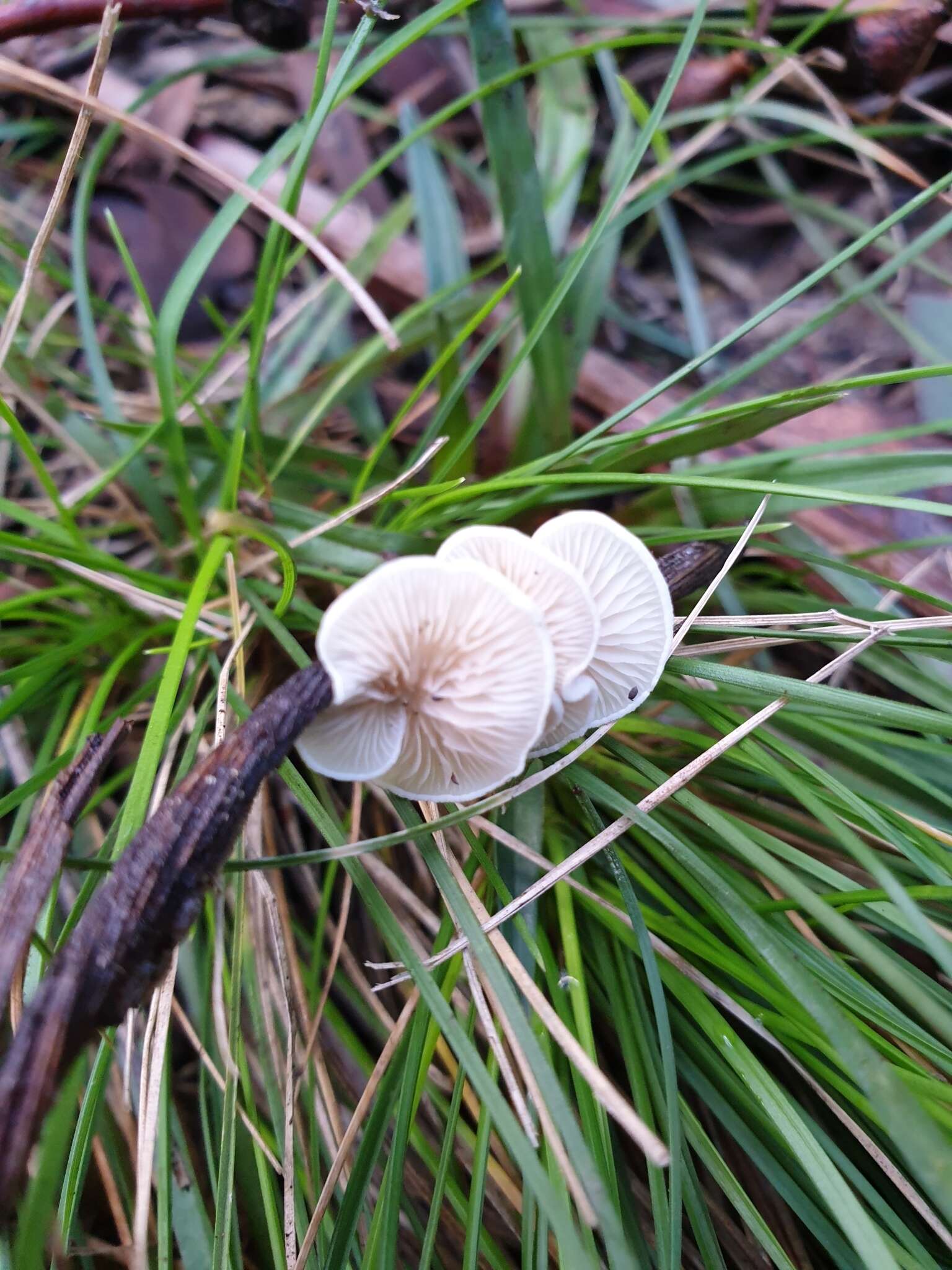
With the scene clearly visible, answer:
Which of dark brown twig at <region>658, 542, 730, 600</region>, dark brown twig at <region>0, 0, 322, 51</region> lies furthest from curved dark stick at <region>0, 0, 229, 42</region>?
dark brown twig at <region>658, 542, 730, 600</region>

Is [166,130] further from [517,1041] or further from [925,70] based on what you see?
[517,1041]

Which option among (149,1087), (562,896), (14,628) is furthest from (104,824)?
(562,896)

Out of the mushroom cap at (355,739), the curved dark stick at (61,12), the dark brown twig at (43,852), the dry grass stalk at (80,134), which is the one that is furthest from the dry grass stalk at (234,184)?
the dark brown twig at (43,852)

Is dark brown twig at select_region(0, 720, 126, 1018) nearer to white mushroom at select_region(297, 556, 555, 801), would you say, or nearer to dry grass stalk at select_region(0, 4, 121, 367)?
white mushroom at select_region(297, 556, 555, 801)

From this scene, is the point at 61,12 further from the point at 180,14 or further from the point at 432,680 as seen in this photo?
the point at 432,680

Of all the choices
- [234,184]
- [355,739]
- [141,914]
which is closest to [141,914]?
[141,914]

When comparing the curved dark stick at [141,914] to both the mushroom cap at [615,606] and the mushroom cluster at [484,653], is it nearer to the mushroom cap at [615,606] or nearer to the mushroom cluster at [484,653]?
the mushroom cluster at [484,653]
